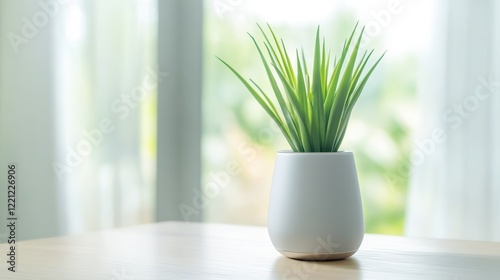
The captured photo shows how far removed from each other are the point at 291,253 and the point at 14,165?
1496mm

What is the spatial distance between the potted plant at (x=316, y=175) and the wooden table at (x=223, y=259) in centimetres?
4

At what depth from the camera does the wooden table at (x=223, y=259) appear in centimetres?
102

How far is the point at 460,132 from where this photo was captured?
105 inches

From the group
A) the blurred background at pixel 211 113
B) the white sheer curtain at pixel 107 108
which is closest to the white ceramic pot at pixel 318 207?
the blurred background at pixel 211 113

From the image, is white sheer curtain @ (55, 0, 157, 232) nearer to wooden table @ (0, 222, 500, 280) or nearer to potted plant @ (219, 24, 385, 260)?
wooden table @ (0, 222, 500, 280)

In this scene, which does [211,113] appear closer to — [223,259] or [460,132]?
[460,132]

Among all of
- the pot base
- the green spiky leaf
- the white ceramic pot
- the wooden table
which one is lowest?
the wooden table

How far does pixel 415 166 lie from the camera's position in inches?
108

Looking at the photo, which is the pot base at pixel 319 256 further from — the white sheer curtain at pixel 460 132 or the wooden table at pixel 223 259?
the white sheer curtain at pixel 460 132

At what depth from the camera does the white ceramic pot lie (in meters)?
1.11

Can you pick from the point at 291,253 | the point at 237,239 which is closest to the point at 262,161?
the point at 237,239

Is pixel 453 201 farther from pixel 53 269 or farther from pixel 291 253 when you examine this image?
pixel 53 269

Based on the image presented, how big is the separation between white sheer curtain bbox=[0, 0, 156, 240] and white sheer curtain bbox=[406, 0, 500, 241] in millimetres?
1218

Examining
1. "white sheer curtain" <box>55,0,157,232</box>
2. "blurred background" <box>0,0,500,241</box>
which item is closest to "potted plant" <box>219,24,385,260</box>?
"blurred background" <box>0,0,500,241</box>
